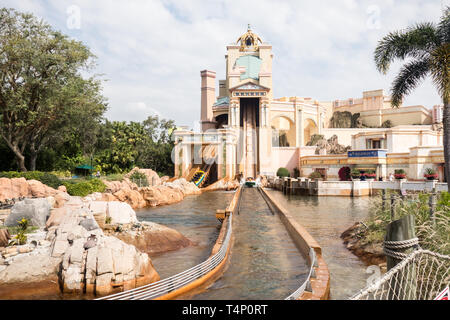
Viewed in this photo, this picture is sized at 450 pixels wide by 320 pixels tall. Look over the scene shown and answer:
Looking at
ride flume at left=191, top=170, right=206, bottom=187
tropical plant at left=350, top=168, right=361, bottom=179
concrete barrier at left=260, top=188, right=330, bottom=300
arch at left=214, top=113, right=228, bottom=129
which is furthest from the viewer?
arch at left=214, top=113, right=228, bottom=129

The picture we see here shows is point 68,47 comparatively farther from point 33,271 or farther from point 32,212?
point 33,271

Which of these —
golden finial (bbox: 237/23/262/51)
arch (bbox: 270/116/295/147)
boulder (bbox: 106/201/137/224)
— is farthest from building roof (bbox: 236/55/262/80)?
boulder (bbox: 106/201/137/224)

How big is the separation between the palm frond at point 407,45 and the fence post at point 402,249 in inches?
523

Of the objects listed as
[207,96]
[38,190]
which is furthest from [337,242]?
[207,96]

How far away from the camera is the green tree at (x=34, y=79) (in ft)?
79.9

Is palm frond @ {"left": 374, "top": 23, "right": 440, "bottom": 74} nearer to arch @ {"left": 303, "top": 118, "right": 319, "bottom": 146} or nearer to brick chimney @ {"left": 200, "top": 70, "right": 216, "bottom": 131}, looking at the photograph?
arch @ {"left": 303, "top": 118, "right": 319, "bottom": 146}

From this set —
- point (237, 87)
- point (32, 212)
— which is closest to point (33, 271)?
point (32, 212)

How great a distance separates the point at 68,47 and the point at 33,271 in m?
22.7

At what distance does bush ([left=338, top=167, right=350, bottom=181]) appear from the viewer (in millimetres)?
41638

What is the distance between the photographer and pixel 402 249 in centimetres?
471

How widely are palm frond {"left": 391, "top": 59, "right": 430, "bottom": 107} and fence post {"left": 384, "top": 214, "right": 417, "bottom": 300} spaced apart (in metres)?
13.7

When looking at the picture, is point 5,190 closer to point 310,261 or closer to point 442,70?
point 310,261

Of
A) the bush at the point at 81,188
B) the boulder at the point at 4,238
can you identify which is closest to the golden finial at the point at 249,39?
the bush at the point at 81,188

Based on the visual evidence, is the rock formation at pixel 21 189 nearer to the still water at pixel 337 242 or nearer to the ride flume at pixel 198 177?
the still water at pixel 337 242
